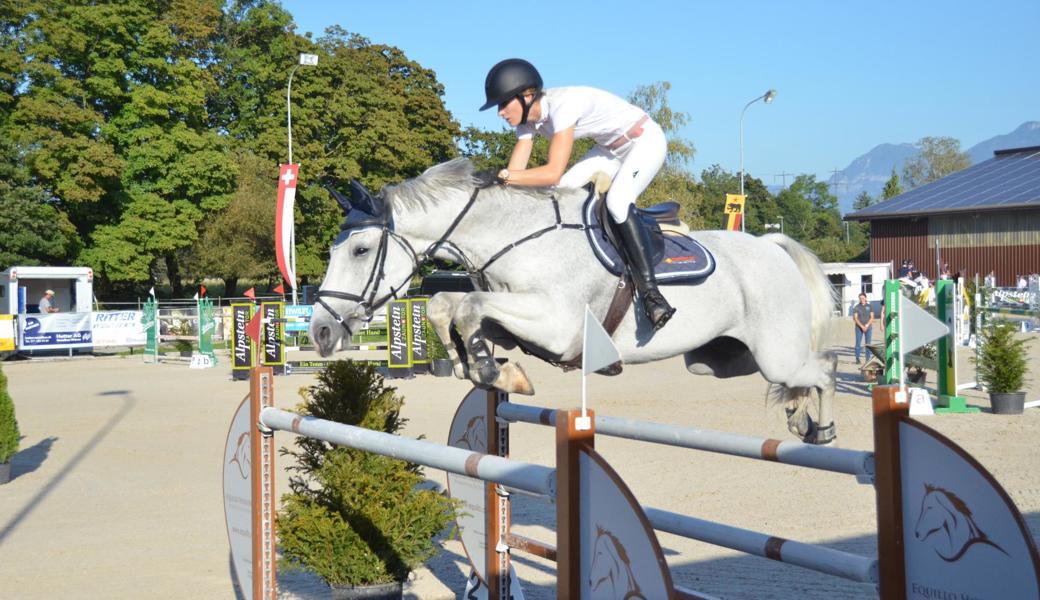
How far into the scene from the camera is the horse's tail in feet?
14.6

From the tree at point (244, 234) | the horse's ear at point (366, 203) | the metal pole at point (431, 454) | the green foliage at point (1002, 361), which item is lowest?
the green foliage at point (1002, 361)

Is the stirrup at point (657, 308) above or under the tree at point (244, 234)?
under

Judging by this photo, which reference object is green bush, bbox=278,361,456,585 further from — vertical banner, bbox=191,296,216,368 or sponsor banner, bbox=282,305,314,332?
vertical banner, bbox=191,296,216,368

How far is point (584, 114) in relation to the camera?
378cm

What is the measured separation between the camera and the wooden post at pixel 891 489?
204 centimetres

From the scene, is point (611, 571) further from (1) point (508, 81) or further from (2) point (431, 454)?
(1) point (508, 81)

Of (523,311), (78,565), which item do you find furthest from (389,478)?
(78,565)

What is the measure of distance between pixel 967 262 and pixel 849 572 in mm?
40409

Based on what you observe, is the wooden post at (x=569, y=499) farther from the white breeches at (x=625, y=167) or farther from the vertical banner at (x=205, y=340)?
the vertical banner at (x=205, y=340)

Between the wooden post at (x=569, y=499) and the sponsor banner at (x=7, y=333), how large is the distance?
21176mm

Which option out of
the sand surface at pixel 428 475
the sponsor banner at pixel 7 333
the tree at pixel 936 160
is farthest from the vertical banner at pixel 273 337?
the tree at pixel 936 160

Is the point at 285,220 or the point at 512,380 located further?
the point at 285,220

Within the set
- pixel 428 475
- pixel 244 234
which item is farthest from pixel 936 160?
pixel 428 475

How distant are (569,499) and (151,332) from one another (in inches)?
818
